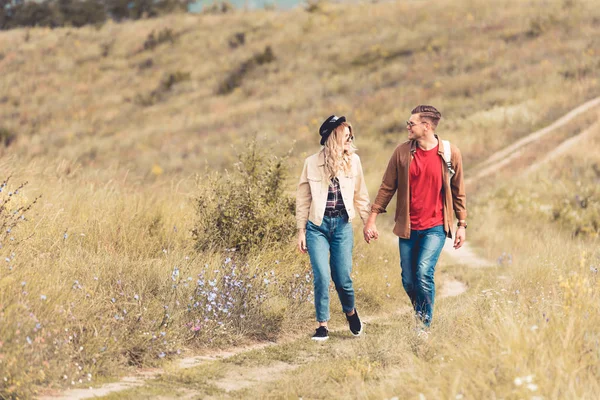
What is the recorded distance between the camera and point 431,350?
5.36m

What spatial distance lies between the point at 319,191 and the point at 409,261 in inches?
42.3

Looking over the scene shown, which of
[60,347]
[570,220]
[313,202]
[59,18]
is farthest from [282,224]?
[59,18]

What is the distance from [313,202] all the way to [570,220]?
1040 cm

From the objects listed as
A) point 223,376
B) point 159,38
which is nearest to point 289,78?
point 159,38

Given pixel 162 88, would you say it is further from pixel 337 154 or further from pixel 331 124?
pixel 337 154

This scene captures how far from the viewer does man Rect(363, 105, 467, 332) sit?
6.26 m

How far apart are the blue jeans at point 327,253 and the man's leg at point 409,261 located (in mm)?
489

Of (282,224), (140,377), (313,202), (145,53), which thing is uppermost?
(313,202)

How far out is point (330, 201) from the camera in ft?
20.8

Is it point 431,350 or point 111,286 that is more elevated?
point 111,286

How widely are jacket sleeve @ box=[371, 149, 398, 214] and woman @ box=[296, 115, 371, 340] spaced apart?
13cm

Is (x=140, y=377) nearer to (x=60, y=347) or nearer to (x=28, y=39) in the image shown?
(x=60, y=347)

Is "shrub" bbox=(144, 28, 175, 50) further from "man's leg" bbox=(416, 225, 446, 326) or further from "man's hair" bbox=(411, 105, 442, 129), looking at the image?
"man's leg" bbox=(416, 225, 446, 326)

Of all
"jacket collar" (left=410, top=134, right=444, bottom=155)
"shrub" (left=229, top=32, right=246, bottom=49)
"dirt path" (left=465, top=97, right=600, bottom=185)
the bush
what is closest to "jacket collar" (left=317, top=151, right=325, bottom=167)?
"jacket collar" (left=410, top=134, right=444, bottom=155)
